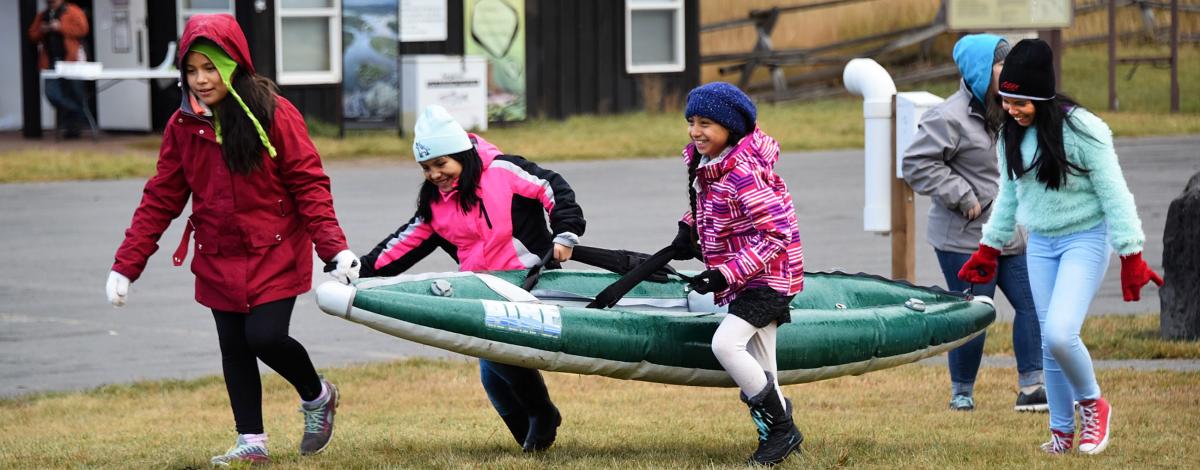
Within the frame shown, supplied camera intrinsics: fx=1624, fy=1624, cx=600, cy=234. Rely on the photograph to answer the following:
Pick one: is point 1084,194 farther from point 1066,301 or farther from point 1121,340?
point 1121,340

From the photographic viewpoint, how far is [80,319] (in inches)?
402

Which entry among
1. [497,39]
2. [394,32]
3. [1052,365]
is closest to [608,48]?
[497,39]

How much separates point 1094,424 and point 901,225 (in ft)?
9.23

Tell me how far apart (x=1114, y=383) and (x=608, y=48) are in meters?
17.6

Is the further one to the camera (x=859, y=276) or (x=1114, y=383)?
(x=1114, y=383)

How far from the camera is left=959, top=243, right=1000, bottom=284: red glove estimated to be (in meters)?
6.18

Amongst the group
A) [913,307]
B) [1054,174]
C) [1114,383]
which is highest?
[1054,174]

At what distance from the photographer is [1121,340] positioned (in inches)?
351

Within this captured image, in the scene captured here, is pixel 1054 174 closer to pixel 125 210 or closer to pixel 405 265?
pixel 405 265

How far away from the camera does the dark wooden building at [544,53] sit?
21.4m

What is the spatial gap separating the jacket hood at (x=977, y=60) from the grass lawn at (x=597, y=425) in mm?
1429

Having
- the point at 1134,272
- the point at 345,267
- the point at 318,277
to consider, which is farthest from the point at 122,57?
the point at 1134,272

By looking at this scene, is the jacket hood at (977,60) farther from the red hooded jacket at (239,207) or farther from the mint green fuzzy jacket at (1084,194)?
the red hooded jacket at (239,207)

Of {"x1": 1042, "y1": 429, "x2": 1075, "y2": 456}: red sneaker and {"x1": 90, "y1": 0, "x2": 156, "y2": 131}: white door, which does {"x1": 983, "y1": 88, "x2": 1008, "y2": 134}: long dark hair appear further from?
{"x1": 90, "y1": 0, "x2": 156, "y2": 131}: white door
